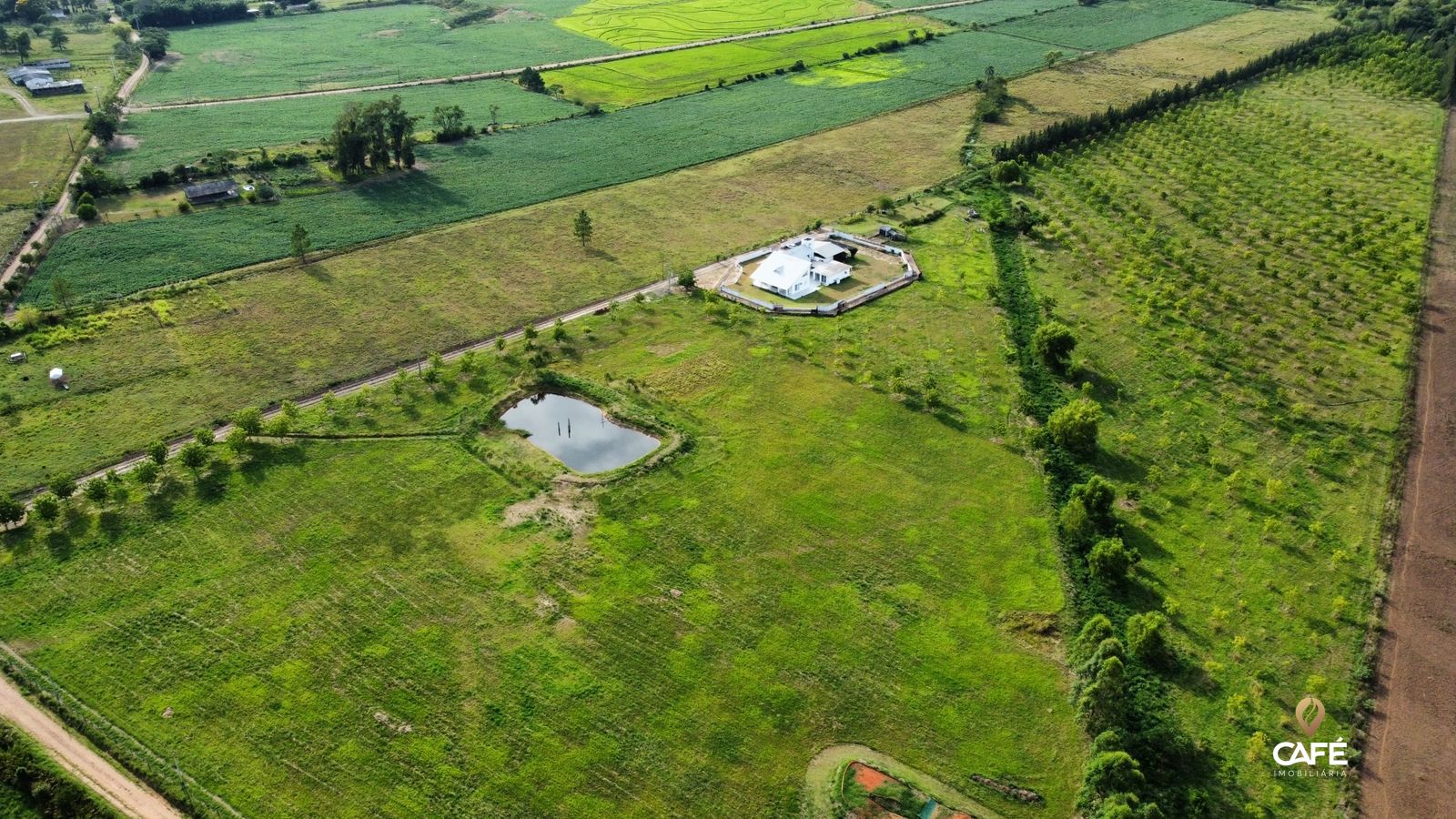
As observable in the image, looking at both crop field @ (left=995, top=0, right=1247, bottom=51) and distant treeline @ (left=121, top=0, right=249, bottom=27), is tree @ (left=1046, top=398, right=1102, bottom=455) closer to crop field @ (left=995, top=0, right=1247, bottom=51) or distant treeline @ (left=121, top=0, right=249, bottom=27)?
crop field @ (left=995, top=0, right=1247, bottom=51)

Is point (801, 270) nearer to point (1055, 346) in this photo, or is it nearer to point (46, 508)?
point (1055, 346)

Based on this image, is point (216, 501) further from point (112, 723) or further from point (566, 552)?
point (566, 552)

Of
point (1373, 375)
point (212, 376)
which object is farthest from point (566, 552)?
point (1373, 375)

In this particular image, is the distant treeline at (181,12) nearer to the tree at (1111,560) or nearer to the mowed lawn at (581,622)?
the mowed lawn at (581,622)

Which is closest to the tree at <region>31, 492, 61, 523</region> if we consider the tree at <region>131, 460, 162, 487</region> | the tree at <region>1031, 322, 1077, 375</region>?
the tree at <region>131, 460, 162, 487</region>

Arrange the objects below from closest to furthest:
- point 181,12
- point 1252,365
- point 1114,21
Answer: point 1252,365 → point 181,12 → point 1114,21

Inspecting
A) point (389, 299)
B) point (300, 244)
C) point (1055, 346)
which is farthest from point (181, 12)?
point (1055, 346)

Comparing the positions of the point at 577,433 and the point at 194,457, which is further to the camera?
the point at 577,433
